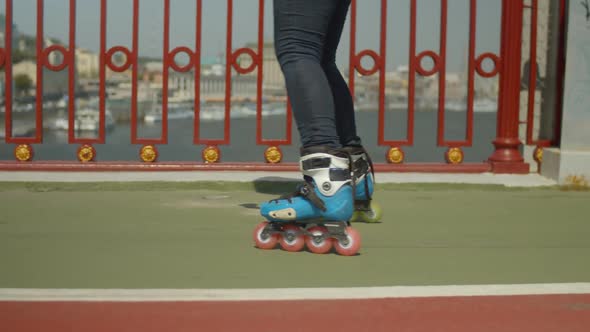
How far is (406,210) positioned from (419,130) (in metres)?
1.82

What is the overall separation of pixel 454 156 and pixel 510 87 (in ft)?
1.82

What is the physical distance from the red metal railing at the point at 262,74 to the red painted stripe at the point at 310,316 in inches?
134

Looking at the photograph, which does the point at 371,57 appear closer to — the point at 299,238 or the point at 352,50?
the point at 352,50

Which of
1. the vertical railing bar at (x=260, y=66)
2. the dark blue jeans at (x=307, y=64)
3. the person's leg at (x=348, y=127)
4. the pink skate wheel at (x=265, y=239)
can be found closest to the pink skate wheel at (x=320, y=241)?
the pink skate wheel at (x=265, y=239)

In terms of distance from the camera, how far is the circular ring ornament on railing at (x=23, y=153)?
5664 millimetres

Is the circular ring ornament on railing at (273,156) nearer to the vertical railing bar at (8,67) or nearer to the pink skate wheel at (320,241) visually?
the vertical railing bar at (8,67)

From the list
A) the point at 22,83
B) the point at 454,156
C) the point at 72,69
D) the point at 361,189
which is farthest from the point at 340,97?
the point at 22,83

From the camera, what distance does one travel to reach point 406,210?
4316 millimetres

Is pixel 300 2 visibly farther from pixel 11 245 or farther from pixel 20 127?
pixel 20 127

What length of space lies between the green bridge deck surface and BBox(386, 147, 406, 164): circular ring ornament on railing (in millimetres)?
773

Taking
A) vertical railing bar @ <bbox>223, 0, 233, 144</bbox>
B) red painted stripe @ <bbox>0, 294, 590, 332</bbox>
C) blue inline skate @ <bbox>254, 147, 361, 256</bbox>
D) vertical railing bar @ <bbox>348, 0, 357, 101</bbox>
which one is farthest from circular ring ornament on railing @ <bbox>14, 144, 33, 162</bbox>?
red painted stripe @ <bbox>0, 294, 590, 332</bbox>

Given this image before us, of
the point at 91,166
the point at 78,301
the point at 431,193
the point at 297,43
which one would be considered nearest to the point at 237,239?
the point at 297,43

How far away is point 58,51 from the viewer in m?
5.83

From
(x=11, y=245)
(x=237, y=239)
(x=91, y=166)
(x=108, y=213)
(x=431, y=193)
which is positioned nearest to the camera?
(x=11, y=245)
